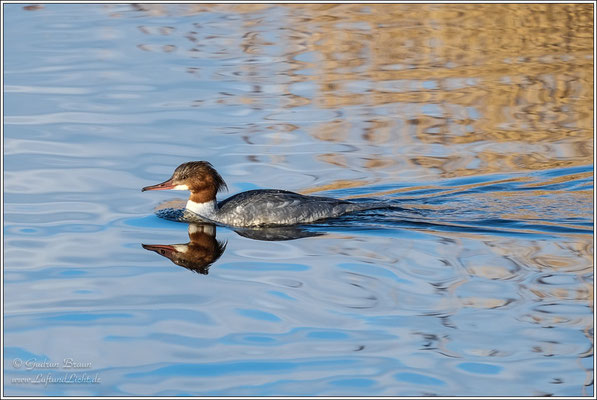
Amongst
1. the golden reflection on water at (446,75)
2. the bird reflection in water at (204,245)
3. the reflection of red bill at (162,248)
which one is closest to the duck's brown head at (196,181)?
the bird reflection in water at (204,245)

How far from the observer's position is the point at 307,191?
10820mm

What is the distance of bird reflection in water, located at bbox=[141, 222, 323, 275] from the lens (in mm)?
Answer: 8781

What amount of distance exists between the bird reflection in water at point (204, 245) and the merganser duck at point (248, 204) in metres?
0.12

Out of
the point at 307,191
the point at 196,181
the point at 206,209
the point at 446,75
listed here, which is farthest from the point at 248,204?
the point at 446,75

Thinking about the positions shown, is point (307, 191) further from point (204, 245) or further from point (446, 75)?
point (446, 75)

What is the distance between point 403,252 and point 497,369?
2449 mm

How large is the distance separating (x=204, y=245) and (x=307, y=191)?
6.02ft

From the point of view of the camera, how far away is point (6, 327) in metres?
7.38

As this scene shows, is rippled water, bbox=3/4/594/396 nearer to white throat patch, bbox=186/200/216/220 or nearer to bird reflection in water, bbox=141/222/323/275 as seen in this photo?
bird reflection in water, bbox=141/222/323/275

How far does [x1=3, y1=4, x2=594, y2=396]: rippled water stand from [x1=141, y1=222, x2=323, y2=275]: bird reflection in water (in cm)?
4

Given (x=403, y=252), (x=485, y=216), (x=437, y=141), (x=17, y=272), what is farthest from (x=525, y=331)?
(x=437, y=141)

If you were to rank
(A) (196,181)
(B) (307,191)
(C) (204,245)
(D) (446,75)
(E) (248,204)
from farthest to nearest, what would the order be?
(D) (446,75) → (B) (307,191) → (A) (196,181) → (E) (248,204) → (C) (204,245)

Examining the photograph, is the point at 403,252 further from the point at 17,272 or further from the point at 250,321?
the point at 17,272

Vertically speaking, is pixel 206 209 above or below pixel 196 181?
below
